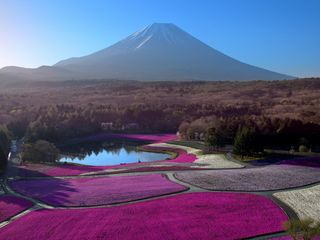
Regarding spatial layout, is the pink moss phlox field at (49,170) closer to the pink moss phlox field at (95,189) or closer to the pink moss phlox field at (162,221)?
the pink moss phlox field at (95,189)

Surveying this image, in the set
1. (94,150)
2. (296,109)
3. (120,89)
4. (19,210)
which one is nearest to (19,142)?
(94,150)

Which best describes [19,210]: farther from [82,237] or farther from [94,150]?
[94,150]

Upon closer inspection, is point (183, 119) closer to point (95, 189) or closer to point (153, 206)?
point (95, 189)

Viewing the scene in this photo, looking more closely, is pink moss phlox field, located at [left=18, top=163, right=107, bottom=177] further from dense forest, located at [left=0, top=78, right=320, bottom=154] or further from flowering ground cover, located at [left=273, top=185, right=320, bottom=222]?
flowering ground cover, located at [left=273, top=185, right=320, bottom=222]

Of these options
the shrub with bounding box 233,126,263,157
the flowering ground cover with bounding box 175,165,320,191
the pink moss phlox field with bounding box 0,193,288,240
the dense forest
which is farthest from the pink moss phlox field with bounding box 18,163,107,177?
the dense forest

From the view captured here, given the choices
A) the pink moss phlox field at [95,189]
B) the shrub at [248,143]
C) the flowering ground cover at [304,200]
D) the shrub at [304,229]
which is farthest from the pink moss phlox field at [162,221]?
the shrub at [248,143]

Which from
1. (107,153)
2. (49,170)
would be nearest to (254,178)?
(49,170)
